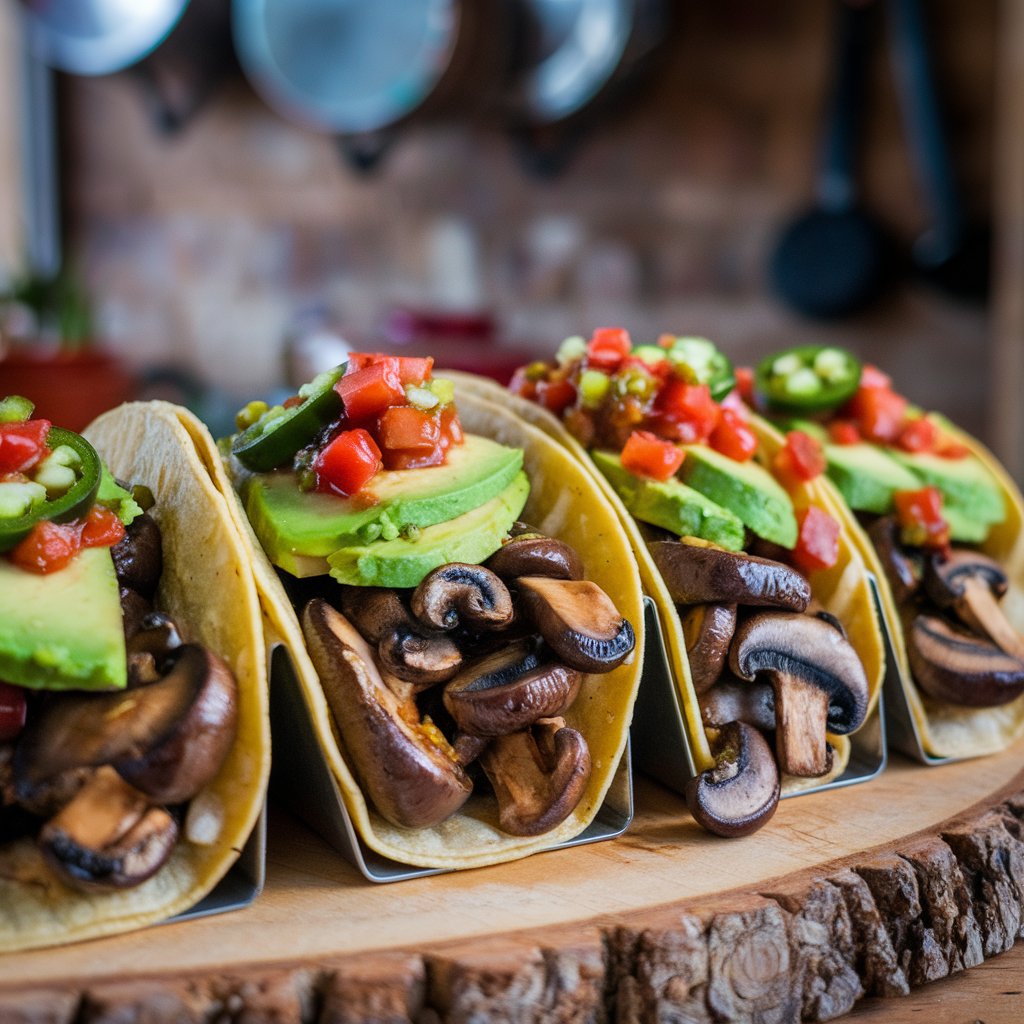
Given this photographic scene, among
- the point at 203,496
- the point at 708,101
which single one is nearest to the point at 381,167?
the point at 708,101

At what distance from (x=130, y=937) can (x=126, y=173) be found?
24.8 feet

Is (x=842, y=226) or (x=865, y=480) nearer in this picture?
(x=865, y=480)

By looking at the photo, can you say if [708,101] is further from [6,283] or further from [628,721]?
[628,721]

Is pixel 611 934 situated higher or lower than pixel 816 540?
lower

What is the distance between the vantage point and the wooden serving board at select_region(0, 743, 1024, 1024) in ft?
5.95

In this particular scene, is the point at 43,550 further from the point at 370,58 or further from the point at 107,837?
the point at 370,58

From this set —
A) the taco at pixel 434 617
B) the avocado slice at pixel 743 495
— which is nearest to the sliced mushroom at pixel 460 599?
the taco at pixel 434 617

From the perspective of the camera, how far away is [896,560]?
9.29 feet

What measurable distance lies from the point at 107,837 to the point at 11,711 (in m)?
0.28

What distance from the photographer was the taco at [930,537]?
108 inches

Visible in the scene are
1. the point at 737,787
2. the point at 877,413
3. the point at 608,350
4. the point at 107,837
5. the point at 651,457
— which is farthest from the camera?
the point at 877,413

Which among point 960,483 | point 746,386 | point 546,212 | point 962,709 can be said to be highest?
point 546,212

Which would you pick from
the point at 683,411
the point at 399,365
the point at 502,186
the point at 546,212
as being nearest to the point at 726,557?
Result: the point at 683,411

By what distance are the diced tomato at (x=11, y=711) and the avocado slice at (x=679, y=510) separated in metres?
1.25
